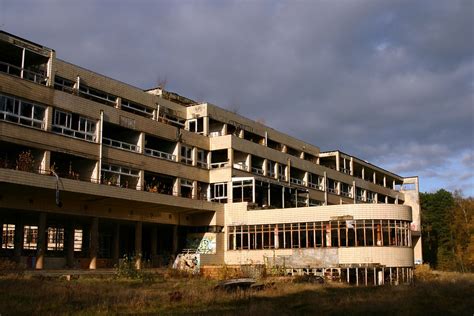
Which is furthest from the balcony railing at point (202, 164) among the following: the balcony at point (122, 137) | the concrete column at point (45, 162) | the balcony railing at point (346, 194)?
the balcony railing at point (346, 194)

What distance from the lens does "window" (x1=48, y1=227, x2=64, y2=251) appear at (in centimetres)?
4642

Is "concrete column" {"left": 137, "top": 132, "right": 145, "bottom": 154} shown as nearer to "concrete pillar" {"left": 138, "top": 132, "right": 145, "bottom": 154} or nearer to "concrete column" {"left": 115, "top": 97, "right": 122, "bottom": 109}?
"concrete pillar" {"left": 138, "top": 132, "right": 145, "bottom": 154}

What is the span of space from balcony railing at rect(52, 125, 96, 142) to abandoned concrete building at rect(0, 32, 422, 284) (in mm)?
83

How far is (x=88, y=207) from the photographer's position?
41.7 metres

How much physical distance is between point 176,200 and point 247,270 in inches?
370

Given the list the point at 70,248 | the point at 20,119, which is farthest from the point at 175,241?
the point at 20,119

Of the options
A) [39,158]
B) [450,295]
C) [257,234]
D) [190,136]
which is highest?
[190,136]

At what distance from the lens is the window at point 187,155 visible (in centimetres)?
5119

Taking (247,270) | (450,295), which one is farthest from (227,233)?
(450,295)

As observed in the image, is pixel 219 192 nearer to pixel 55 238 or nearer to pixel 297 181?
pixel 297 181

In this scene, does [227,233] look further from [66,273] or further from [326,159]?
[326,159]

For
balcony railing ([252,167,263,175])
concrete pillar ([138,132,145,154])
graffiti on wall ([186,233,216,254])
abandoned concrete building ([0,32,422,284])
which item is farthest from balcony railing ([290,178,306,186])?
concrete pillar ([138,132,145,154])

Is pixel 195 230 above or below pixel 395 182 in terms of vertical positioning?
below

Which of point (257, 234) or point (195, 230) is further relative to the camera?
point (195, 230)
